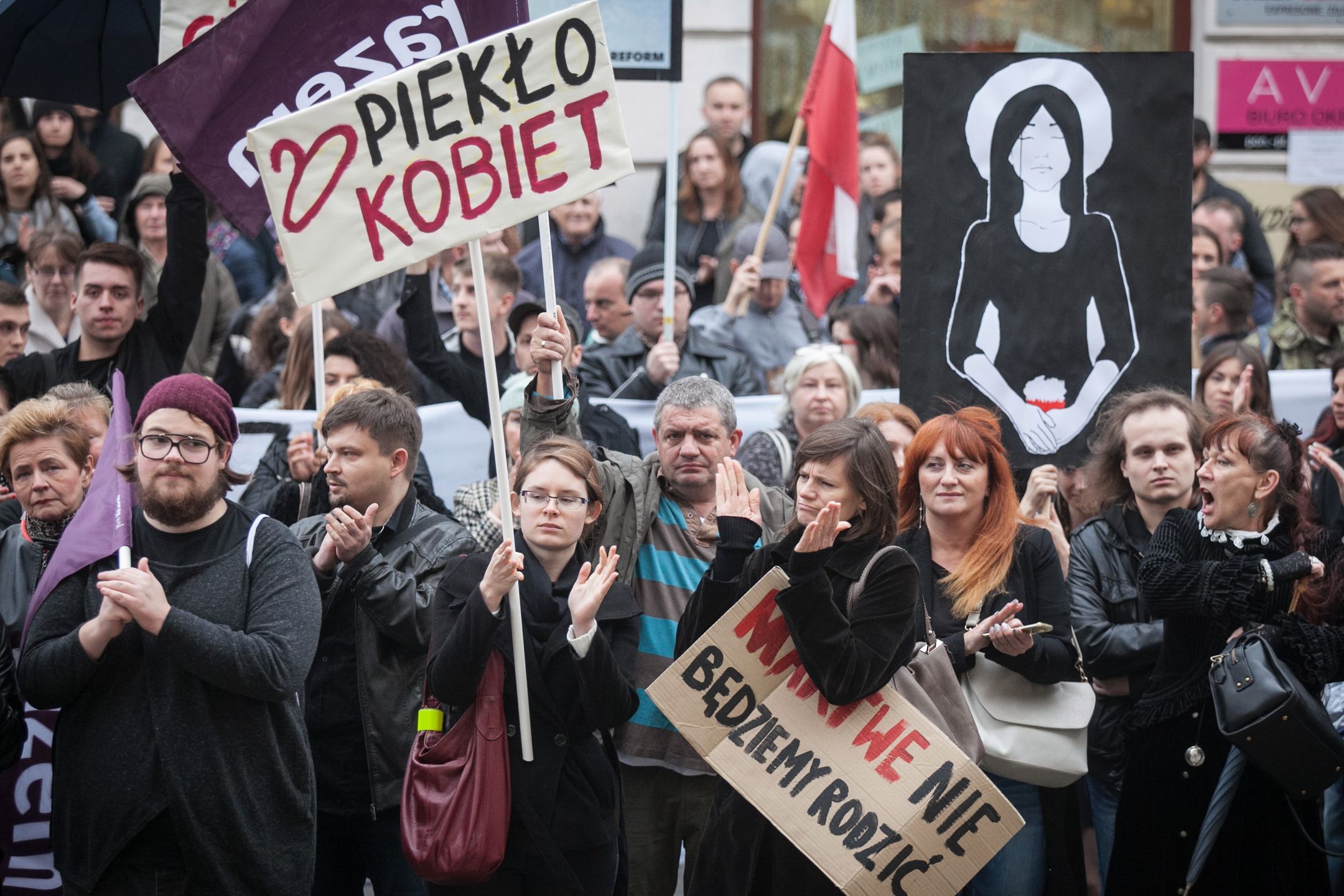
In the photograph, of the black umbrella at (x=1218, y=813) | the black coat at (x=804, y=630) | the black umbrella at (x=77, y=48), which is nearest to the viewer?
the black coat at (x=804, y=630)

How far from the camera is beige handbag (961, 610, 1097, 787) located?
15.6 ft

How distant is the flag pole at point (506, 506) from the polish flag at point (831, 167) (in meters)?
3.27

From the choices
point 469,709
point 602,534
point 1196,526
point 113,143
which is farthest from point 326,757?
point 113,143

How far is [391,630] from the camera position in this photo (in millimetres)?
4863

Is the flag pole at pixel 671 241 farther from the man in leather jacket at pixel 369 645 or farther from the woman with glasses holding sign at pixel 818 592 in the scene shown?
the woman with glasses holding sign at pixel 818 592

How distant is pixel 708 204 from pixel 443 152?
209 inches

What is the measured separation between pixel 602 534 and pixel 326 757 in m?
1.09

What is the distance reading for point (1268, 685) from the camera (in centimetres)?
470

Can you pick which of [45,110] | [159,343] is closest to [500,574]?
[159,343]

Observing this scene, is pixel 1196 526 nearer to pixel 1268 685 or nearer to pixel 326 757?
pixel 1268 685

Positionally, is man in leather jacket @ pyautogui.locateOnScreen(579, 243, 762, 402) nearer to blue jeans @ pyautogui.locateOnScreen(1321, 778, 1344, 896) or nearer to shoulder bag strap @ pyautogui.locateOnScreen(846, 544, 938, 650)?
shoulder bag strap @ pyautogui.locateOnScreen(846, 544, 938, 650)

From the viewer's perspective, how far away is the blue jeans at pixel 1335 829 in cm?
535

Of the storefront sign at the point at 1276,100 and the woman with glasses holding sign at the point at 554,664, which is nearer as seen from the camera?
the woman with glasses holding sign at the point at 554,664

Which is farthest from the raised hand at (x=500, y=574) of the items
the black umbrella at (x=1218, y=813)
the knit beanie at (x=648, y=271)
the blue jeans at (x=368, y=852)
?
the knit beanie at (x=648, y=271)
